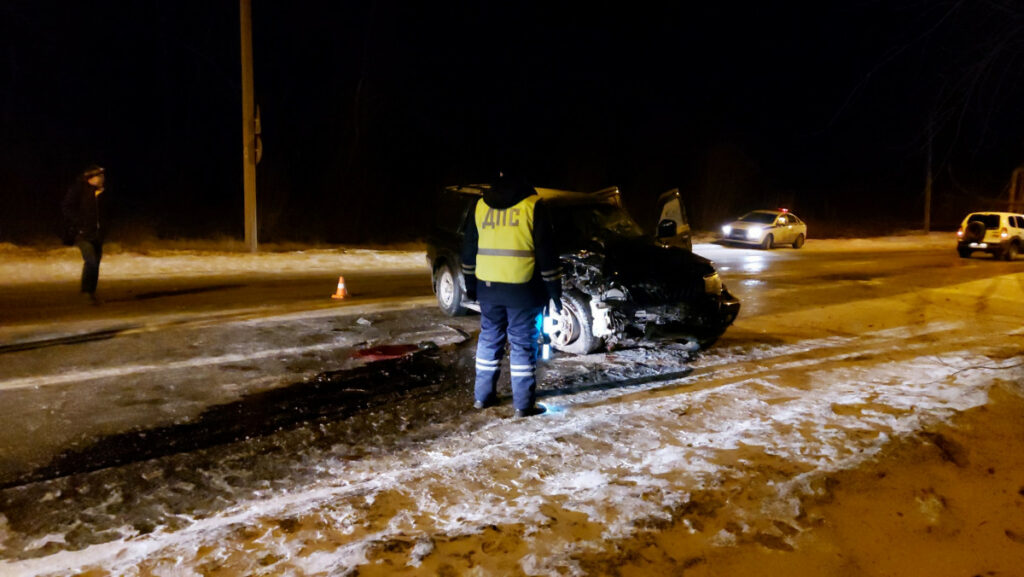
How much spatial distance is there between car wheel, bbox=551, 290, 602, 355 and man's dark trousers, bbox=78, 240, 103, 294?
21.4 feet

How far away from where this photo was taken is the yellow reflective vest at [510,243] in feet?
17.5

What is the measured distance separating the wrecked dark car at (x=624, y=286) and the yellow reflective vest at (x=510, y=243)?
6.40ft

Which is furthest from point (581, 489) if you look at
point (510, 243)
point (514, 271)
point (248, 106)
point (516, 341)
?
point (248, 106)

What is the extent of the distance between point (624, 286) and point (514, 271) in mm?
2096

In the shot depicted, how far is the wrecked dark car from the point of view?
7.21 meters

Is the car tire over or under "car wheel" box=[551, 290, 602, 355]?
over

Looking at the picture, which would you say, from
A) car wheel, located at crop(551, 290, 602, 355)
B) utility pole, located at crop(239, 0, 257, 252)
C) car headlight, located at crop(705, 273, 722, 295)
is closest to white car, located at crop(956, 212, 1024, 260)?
car headlight, located at crop(705, 273, 722, 295)

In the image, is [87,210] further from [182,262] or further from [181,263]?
[182,262]

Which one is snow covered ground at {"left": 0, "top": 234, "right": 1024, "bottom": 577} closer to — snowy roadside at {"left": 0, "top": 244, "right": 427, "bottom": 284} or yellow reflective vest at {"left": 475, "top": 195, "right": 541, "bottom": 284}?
yellow reflective vest at {"left": 475, "top": 195, "right": 541, "bottom": 284}

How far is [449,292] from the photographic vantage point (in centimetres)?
950

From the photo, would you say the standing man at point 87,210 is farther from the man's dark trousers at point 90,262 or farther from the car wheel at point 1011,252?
the car wheel at point 1011,252

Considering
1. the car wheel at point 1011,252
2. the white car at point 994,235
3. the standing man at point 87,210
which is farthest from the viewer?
the car wheel at point 1011,252

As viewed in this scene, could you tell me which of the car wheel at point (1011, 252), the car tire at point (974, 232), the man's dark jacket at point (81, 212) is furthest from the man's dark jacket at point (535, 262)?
the car wheel at point (1011, 252)

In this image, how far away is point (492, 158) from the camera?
4000 cm
